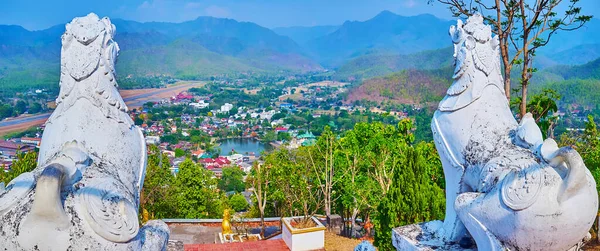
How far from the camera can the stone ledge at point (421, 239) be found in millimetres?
4258

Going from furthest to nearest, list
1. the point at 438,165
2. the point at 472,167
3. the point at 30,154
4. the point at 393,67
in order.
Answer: the point at 393,67
the point at 438,165
the point at 30,154
the point at 472,167

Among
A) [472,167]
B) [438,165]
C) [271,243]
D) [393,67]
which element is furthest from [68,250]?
[393,67]

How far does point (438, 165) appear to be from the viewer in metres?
9.89

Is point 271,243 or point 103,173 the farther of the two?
point 271,243

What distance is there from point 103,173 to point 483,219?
2701mm

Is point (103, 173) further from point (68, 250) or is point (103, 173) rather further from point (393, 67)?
point (393, 67)

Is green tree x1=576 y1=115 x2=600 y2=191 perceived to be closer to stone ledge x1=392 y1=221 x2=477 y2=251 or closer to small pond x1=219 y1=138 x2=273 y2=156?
stone ledge x1=392 y1=221 x2=477 y2=251

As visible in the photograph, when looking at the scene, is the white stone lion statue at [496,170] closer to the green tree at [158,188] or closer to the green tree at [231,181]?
the green tree at [158,188]

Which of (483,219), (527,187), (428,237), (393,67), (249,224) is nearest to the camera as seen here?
(527,187)

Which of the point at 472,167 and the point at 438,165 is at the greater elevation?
the point at 472,167

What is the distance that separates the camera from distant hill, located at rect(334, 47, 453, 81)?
124950mm

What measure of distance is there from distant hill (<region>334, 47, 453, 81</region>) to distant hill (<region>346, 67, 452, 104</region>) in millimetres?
33252

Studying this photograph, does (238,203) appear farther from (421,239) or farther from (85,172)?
(85,172)

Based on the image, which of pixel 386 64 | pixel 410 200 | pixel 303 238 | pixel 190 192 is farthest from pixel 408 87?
pixel 386 64
